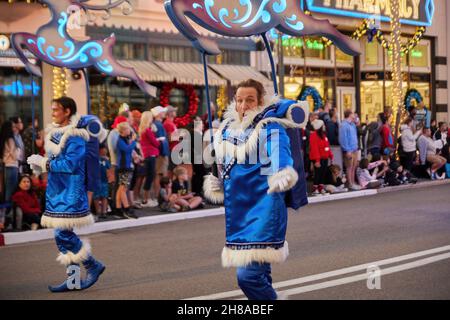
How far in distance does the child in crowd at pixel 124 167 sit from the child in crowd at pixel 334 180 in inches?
224

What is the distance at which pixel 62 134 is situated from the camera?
7.93 m

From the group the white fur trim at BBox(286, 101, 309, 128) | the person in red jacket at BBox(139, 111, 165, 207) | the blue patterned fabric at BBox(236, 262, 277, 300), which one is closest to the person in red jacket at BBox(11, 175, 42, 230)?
the person in red jacket at BBox(139, 111, 165, 207)

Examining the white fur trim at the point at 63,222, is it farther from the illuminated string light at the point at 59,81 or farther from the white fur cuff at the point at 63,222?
the illuminated string light at the point at 59,81

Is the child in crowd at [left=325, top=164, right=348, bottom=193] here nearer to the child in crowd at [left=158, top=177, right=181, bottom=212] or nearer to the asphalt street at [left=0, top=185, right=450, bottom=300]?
the asphalt street at [left=0, top=185, right=450, bottom=300]

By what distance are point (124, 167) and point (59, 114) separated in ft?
20.7

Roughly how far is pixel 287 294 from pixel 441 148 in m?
16.7

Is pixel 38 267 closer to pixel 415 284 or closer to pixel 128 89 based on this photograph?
pixel 415 284

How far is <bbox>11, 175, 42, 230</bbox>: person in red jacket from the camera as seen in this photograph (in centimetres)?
1269

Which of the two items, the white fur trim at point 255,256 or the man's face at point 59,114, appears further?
the man's face at point 59,114

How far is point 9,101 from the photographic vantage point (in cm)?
1898

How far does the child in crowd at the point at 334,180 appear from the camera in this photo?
1827cm

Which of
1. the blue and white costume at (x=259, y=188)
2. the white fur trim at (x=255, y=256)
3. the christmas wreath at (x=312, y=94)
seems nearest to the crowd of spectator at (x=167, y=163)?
the christmas wreath at (x=312, y=94)

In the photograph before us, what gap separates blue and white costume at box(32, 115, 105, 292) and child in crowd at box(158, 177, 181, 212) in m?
7.05
